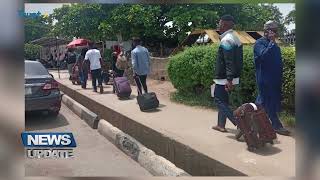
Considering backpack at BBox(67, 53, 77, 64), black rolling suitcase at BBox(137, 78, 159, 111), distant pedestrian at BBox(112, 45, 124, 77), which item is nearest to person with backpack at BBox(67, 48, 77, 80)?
backpack at BBox(67, 53, 77, 64)

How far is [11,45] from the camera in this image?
5.32 meters

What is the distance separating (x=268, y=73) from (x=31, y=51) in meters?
2.75

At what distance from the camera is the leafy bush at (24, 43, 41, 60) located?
546 cm

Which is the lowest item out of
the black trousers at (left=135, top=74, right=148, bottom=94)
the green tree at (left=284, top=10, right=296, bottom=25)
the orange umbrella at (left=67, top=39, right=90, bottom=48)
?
the black trousers at (left=135, top=74, right=148, bottom=94)

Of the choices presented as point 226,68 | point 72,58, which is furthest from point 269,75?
point 72,58

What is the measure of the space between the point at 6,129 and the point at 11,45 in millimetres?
963

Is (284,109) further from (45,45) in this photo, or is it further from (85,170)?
(45,45)

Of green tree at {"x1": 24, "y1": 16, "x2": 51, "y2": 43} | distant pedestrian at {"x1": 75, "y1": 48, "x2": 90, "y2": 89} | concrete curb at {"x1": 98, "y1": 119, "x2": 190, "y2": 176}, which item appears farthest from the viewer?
distant pedestrian at {"x1": 75, "y1": 48, "x2": 90, "y2": 89}

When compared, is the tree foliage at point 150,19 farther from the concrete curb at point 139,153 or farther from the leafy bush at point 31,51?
the concrete curb at point 139,153

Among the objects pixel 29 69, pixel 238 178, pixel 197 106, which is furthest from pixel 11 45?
pixel 238 178

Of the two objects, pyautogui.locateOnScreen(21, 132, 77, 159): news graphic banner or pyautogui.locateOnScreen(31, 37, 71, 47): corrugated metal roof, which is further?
pyautogui.locateOnScreen(31, 37, 71, 47): corrugated metal roof

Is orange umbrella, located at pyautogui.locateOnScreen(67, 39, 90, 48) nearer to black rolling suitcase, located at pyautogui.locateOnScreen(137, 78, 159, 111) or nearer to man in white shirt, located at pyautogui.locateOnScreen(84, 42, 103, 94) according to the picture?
man in white shirt, located at pyautogui.locateOnScreen(84, 42, 103, 94)

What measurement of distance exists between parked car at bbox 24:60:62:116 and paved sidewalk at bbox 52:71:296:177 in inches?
6.2

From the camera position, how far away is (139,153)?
6.30 meters
